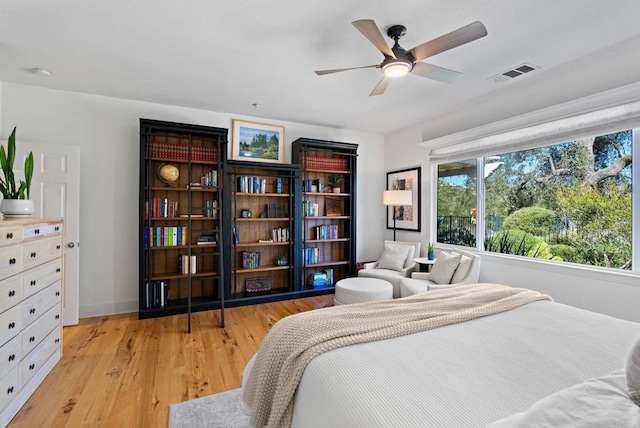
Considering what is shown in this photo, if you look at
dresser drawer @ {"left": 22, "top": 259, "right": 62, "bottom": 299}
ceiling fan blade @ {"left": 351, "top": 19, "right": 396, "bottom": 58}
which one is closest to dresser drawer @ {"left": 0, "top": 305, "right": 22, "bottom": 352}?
dresser drawer @ {"left": 22, "top": 259, "right": 62, "bottom": 299}

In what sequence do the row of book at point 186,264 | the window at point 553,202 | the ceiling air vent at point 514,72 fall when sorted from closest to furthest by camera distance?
the window at point 553,202
the ceiling air vent at point 514,72
the row of book at point 186,264

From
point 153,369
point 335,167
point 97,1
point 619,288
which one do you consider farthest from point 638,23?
point 153,369

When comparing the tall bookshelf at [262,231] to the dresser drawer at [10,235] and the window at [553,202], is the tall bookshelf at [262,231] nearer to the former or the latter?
the dresser drawer at [10,235]

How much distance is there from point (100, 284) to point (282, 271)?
2.25 meters

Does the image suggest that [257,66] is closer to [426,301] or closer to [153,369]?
[426,301]

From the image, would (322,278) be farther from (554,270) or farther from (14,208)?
(14,208)

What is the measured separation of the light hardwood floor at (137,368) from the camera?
186 cm

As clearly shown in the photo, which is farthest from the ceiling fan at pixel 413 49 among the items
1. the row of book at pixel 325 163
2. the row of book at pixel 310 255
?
the row of book at pixel 310 255

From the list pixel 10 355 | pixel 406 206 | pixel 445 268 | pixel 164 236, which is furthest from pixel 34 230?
pixel 406 206

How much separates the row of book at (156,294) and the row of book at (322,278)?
198 centimetres

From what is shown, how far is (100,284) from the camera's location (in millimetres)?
3518

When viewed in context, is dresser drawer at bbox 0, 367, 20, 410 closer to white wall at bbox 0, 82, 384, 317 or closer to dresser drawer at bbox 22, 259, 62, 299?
dresser drawer at bbox 22, 259, 62, 299

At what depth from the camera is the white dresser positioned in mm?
1781

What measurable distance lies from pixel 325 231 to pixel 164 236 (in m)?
2.22
